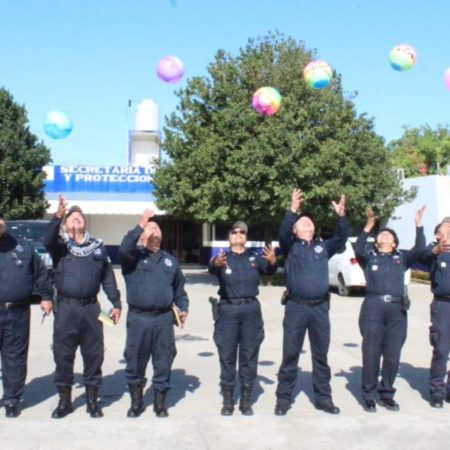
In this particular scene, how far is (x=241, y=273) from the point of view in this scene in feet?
20.0

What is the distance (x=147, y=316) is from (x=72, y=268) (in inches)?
31.2

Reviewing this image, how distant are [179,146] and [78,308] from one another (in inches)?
535

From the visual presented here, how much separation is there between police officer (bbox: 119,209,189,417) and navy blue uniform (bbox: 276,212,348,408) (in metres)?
1.09

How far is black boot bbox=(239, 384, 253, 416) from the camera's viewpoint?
5.95m

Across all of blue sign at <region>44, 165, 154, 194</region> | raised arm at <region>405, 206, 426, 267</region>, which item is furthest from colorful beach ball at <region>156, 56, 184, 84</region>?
blue sign at <region>44, 165, 154, 194</region>

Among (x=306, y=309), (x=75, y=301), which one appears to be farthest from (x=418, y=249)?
(x=75, y=301)

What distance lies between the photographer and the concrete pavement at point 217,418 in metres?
5.17

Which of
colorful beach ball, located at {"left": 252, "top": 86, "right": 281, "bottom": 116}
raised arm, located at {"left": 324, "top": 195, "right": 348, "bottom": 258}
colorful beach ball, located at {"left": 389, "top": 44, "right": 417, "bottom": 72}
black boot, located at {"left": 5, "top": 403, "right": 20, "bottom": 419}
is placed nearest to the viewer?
black boot, located at {"left": 5, "top": 403, "right": 20, "bottom": 419}

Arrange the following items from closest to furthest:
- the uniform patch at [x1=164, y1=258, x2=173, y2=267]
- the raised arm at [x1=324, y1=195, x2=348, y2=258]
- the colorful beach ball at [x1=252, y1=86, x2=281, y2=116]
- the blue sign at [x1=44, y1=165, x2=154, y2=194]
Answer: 1. the uniform patch at [x1=164, y1=258, x2=173, y2=267]
2. the raised arm at [x1=324, y1=195, x2=348, y2=258]
3. the colorful beach ball at [x1=252, y1=86, x2=281, y2=116]
4. the blue sign at [x1=44, y1=165, x2=154, y2=194]

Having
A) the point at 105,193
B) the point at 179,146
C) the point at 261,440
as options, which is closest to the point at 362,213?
the point at 179,146

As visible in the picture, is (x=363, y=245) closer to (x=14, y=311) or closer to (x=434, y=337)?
(x=434, y=337)

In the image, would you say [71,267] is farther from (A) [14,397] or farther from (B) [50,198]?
(B) [50,198]

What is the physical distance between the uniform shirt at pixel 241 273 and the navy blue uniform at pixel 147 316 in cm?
52

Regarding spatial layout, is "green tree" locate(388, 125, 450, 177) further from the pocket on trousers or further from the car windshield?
the pocket on trousers
